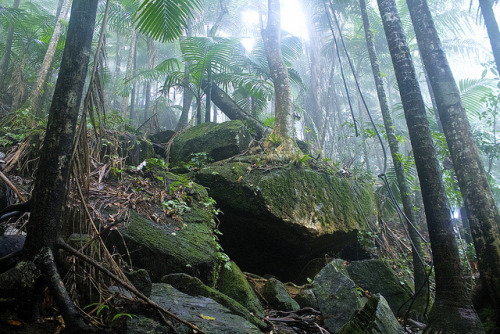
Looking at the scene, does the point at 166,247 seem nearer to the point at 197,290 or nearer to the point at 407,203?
the point at 197,290

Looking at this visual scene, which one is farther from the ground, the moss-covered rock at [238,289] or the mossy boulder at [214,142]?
the mossy boulder at [214,142]

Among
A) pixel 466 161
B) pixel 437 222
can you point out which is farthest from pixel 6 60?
pixel 466 161

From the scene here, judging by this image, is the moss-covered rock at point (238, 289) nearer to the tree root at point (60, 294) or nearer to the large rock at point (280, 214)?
the large rock at point (280, 214)

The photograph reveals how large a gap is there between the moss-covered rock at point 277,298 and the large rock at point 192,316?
1514mm

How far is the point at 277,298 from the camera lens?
151 inches

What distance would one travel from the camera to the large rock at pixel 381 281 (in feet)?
15.5

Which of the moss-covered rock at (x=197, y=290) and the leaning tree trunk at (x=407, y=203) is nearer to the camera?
the moss-covered rock at (x=197, y=290)

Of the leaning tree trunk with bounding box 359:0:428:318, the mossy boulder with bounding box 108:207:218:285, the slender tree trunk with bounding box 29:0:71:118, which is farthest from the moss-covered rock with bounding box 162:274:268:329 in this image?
the slender tree trunk with bounding box 29:0:71:118

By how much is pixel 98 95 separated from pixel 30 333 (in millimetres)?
1621

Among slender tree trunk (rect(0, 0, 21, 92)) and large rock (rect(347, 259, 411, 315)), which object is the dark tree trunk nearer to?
large rock (rect(347, 259, 411, 315))

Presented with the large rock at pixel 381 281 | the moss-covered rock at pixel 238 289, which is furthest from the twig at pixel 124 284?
the large rock at pixel 381 281

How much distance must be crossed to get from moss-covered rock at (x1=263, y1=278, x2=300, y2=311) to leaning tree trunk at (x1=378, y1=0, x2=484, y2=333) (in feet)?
5.09

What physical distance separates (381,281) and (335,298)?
5.80 ft

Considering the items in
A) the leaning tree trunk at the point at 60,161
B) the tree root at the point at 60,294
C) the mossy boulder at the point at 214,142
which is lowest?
the tree root at the point at 60,294
